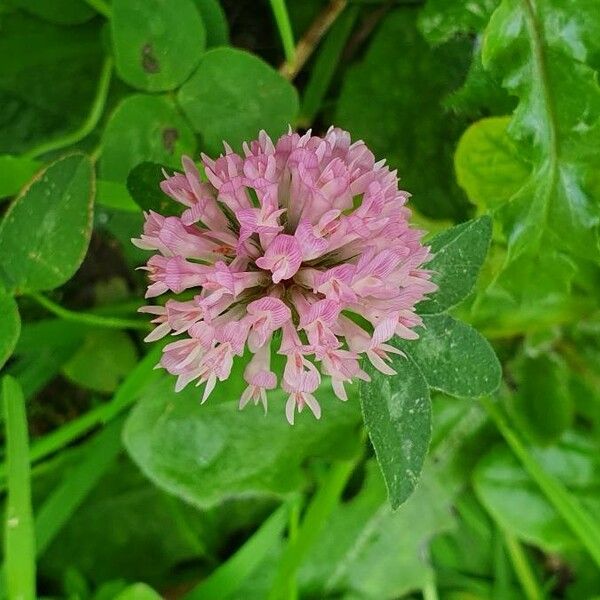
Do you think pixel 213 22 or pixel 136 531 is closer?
pixel 213 22

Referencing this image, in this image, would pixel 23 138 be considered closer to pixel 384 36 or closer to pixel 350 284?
pixel 384 36

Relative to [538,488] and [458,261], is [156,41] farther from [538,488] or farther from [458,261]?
[538,488]

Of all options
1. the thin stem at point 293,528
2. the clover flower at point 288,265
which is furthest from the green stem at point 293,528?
the clover flower at point 288,265

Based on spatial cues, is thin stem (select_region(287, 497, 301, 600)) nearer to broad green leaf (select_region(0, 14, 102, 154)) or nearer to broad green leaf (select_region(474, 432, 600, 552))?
broad green leaf (select_region(474, 432, 600, 552))

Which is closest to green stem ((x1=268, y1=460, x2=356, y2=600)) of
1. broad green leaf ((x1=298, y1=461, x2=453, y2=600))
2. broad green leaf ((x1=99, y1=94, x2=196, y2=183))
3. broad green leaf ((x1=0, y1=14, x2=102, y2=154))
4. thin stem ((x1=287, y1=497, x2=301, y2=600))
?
thin stem ((x1=287, y1=497, x2=301, y2=600))

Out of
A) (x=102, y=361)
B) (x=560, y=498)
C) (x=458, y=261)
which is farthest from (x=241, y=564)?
(x=458, y=261)

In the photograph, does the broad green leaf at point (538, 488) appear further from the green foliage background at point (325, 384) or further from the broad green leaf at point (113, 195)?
the broad green leaf at point (113, 195)
